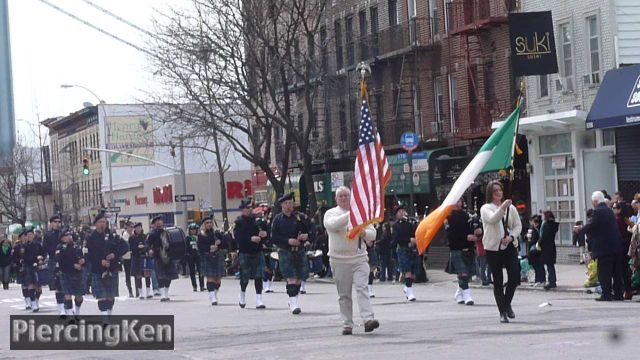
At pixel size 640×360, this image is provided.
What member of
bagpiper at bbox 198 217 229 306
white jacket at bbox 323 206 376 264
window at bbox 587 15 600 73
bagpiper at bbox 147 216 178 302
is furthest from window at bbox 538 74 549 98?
white jacket at bbox 323 206 376 264

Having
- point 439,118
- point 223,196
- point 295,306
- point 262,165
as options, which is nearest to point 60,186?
point 223,196

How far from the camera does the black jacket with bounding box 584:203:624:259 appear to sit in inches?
753

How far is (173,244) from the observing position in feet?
97.3

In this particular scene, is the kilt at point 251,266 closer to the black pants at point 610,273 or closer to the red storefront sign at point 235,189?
the black pants at point 610,273

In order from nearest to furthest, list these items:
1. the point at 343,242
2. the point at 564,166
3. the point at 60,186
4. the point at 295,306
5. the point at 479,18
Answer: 1. the point at 343,242
2. the point at 295,306
3. the point at 564,166
4. the point at 479,18
5. the point at 60,186

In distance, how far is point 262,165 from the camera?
44.0m

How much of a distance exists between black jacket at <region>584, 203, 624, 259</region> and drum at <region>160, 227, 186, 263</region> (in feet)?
39.4

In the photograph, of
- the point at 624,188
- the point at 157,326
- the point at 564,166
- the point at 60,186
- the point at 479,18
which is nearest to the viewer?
the point at 157,326

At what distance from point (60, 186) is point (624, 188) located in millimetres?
58141

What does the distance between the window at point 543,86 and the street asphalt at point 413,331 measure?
11779 mm

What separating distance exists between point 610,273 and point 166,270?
39.3ft

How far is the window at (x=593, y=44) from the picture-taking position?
31953 mm

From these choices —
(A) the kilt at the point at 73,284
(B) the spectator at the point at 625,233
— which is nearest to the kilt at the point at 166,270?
(A) the kilt at the point at 73,284

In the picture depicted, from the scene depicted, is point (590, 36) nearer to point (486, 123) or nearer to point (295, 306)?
point (486, 123)
